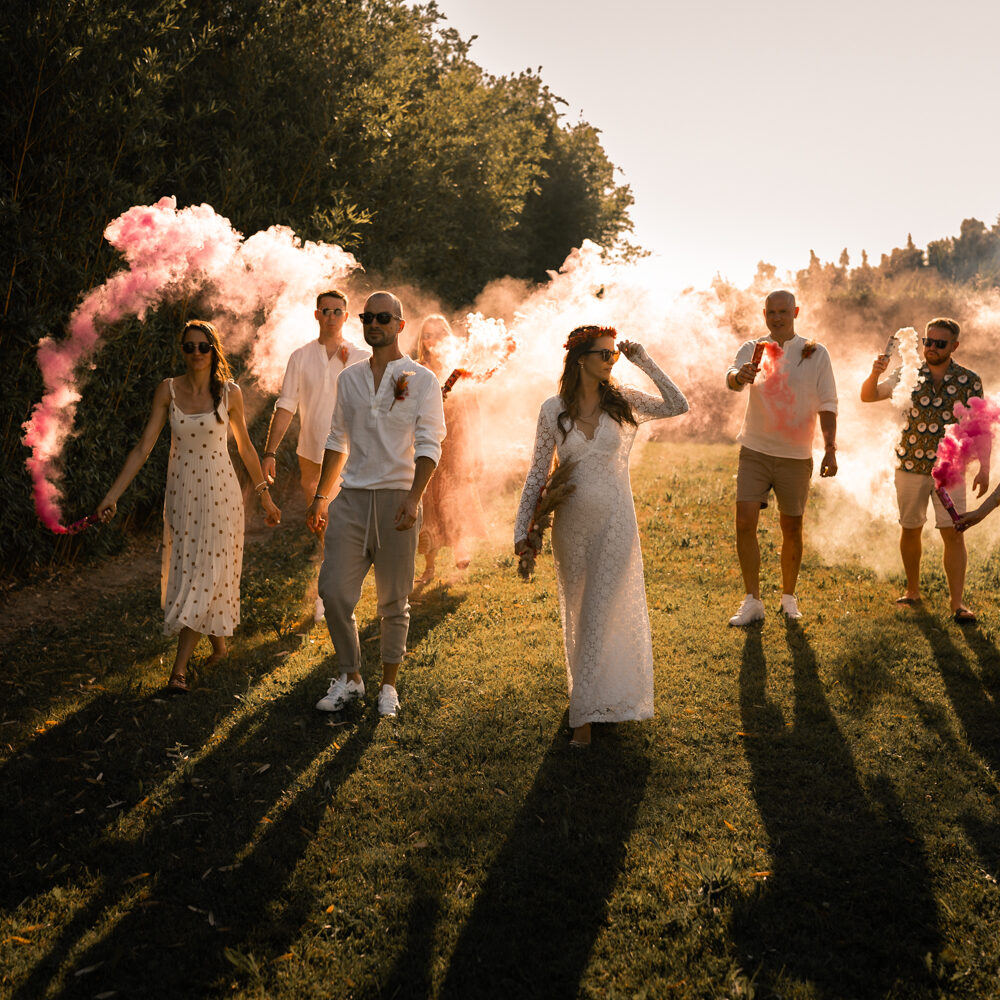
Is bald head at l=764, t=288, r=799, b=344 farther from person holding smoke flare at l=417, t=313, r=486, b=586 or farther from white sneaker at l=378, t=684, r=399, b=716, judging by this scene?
white sneaker at l=378, t=684, r=399, b=716

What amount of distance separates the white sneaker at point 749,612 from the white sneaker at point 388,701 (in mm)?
3046

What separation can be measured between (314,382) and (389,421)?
207cm

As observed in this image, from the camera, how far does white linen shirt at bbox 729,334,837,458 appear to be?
23.9 feet

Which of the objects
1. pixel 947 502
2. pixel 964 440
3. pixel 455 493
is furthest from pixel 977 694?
pixel 455 493

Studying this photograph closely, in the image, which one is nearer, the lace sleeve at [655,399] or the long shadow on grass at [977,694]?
the long shadow on grass at [977,694]

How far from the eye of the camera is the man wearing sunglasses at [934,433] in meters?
7.30

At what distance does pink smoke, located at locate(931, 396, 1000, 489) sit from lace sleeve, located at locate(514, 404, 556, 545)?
3.89 meters

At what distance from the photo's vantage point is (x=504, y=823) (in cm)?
431

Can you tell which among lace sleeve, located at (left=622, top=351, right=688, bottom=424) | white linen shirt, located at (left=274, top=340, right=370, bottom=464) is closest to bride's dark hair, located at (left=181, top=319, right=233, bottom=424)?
white linen shirt, located at (left=274, top=340, right=370, bottom=464)

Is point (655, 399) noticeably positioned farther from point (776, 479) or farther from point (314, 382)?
point (314, 382)

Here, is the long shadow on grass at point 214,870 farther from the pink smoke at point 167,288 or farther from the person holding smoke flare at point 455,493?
the pink smoke at point 167,288

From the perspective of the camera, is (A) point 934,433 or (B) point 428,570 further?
(B) point 428,570

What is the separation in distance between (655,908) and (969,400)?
209 inches

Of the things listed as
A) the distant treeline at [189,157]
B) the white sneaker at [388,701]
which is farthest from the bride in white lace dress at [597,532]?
the distant treeline at [189,157]
